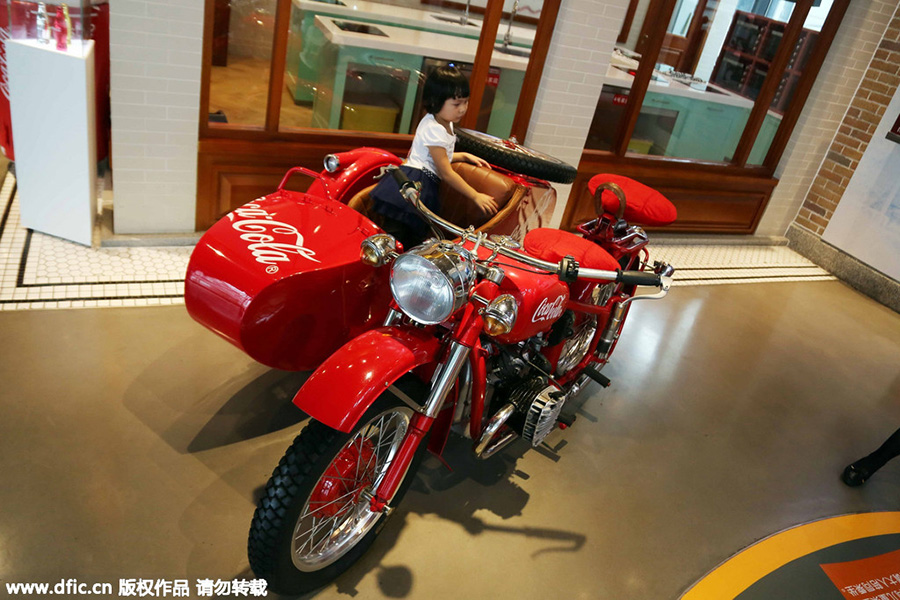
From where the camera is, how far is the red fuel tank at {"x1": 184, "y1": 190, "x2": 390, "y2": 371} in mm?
2463

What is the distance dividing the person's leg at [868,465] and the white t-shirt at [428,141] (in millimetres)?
2501

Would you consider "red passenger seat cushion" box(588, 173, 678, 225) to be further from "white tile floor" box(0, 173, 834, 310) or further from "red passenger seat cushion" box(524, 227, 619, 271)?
"white tile floor" box(0, 173, 834, 310)

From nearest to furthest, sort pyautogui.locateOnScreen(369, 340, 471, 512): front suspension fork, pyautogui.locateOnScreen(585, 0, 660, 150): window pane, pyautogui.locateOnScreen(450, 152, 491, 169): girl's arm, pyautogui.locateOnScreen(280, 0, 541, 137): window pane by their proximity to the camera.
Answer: pyautogui.locateOnScreen(369, 340, 471, 512): front suspension fork → pyautogui.locateOnScreen(450, 152, 491, 169): girl's arm → pyautogui.locateOnScreen(280, 0, 541, 137): window pane → pyautogui.locateOnScreen(585, 0, 660, 150): window pane

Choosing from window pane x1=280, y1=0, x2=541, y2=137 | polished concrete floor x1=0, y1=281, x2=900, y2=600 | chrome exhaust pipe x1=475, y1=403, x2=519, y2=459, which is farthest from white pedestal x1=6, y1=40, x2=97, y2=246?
chrome exhaust pipe x1=475, y1=403, x2=519, y2=459

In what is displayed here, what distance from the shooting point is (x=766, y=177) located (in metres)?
6.20

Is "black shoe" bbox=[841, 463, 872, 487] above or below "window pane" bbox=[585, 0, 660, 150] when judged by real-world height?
below

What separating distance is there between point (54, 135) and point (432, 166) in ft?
6.64

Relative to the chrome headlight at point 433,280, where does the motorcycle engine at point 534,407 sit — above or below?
below

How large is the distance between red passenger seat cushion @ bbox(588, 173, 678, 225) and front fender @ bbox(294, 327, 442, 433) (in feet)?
5.05

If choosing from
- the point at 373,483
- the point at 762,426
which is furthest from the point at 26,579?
the point at 762,426

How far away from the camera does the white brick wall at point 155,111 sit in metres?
3.48

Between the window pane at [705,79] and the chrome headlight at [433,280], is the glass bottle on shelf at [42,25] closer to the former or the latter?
the chrome headlight at [433,280]

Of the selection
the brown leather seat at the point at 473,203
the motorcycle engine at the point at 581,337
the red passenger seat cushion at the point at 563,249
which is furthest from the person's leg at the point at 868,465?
the brown leather seat at the point at 473,203

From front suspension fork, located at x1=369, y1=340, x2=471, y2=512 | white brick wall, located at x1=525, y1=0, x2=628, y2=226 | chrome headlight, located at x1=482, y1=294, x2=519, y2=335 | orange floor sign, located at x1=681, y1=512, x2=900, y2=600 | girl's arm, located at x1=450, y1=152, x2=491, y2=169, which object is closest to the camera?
chrome headlight, located at x1=482, y1=294, x2=519, y2=335
